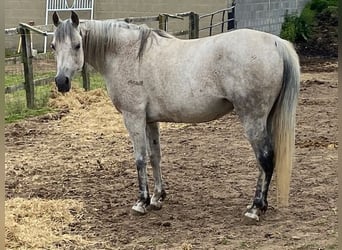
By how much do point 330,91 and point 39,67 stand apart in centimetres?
527

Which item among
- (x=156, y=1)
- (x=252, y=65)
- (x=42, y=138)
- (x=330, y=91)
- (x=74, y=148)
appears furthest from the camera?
(x=156, y=1)

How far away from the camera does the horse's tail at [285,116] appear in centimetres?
393

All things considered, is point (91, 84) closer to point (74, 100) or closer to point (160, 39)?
point (74, 100)

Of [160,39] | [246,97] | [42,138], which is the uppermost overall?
[160,39]

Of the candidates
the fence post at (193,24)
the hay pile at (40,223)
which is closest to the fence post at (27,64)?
the hay pile at (40,223)

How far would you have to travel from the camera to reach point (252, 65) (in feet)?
12.7

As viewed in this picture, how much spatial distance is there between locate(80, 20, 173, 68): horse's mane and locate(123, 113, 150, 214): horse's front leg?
1.38 ft

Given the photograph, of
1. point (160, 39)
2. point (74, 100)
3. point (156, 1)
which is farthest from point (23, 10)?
point (160, 39)

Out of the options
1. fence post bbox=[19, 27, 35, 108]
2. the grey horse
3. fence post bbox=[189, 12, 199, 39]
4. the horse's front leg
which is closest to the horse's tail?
the grey horse

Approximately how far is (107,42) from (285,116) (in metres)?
1.29

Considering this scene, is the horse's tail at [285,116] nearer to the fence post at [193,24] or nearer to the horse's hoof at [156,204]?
the horse's hoof at [156,204]

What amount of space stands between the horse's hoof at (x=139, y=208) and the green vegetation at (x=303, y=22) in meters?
11.3

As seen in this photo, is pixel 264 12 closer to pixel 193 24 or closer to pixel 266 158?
pixel 193 24

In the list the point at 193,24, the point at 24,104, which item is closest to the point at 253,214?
the point at 24,104
